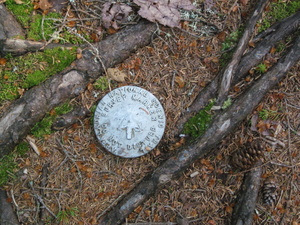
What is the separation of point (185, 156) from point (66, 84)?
4.64ft

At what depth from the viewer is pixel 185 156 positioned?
2.82m

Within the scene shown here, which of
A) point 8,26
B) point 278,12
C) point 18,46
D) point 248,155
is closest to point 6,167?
point 18,46

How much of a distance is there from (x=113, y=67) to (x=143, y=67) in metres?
0.33

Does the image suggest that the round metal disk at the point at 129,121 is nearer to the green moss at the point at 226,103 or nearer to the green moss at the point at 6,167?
the green moss at the point at 226,103

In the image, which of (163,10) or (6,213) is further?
(163,10)

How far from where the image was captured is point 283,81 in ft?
10.0

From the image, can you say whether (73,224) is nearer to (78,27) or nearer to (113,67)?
(113,67)

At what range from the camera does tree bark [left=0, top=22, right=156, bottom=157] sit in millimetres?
2725

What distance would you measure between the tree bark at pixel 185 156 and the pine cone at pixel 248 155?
0.24 metres

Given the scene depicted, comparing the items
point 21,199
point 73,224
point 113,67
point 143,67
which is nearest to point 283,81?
point 143,67

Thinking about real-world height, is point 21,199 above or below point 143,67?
below

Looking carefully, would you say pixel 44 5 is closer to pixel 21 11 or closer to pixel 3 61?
pixel 21 11

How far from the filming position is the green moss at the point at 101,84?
2.95 m

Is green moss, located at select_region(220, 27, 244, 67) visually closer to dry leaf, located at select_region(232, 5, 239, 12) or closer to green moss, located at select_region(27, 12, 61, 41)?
dry leaf, located at select_region(232, 5, 239, 12)
